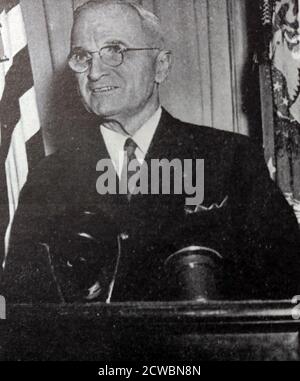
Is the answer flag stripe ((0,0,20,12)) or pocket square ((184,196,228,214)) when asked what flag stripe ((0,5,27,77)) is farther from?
pocket square ((184,196,228,214))

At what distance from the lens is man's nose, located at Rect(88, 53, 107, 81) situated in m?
1.23

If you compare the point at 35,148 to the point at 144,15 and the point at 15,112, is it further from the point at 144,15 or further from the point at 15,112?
the point at 144,15

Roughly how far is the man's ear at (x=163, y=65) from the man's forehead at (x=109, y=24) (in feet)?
0.24

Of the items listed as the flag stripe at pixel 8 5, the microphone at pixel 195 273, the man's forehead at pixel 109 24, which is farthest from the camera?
the flag stripe at pixel 8 5

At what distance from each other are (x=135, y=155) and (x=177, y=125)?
125 millimetres

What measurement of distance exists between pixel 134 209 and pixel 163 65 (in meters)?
0.35

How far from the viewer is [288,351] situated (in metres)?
0.87

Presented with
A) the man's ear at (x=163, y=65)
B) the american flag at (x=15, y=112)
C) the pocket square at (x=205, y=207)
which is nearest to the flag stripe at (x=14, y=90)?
the american flag at (x=15, y=112)

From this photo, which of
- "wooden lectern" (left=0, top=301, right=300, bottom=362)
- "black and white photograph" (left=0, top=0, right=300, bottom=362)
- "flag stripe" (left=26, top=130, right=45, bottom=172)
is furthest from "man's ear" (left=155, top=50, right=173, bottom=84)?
"wooden lectern" (left=0, top=301, right=300, bottom=362)

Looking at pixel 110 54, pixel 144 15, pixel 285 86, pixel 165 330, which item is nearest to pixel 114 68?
pixel 110 54

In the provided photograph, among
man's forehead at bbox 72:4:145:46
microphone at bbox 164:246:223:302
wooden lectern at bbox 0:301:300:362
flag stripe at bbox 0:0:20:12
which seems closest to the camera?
wooden lectern at bbox 0:301:300:362

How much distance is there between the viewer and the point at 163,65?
1.29 metres

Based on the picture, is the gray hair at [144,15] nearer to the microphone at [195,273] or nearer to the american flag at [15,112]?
the american flag at [15,112]

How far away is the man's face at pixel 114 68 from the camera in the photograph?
4.01 feet
